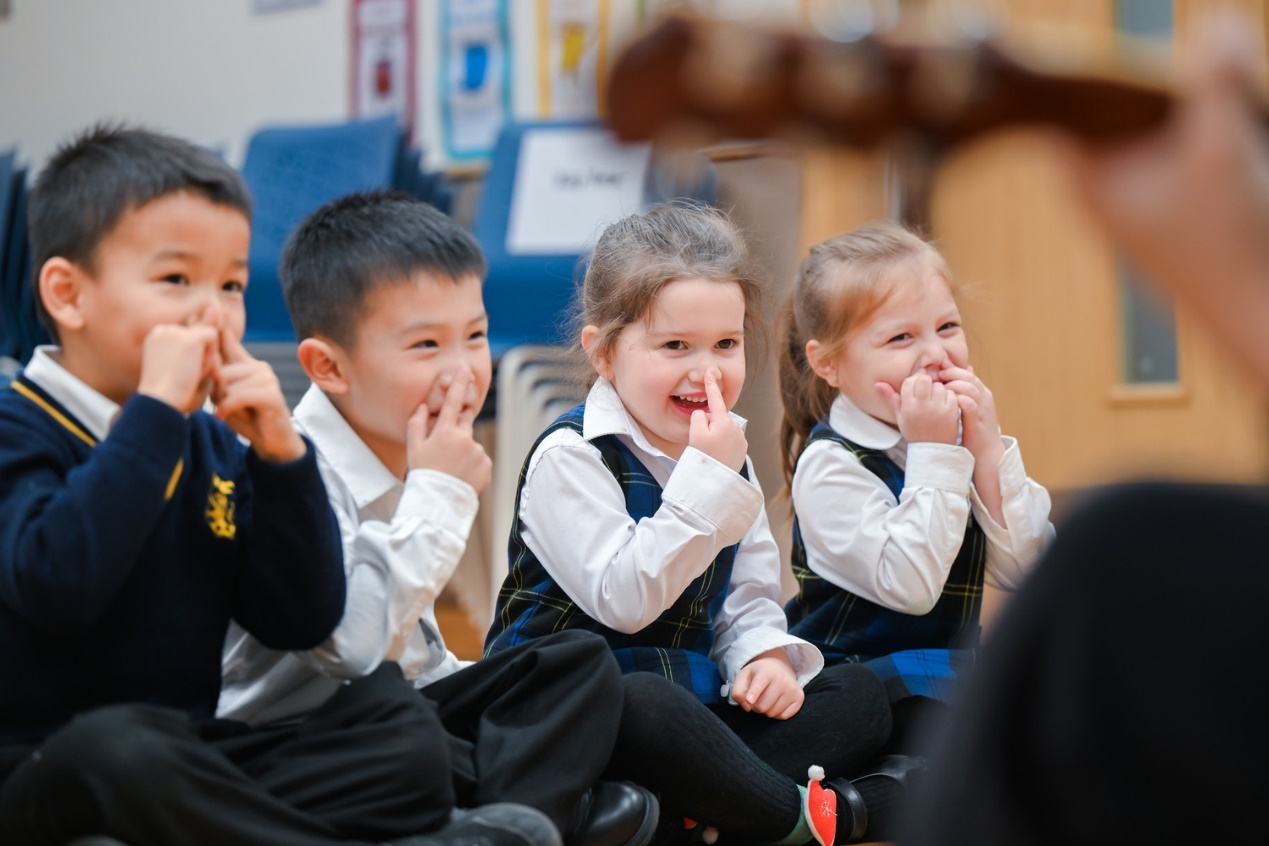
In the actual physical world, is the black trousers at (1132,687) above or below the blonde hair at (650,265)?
below

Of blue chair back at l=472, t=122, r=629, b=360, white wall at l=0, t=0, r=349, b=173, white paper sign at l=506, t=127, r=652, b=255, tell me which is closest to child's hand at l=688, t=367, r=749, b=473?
blue chair back at l=472, t=122, r=629, b=360

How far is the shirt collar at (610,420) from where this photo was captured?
1337 millimetres

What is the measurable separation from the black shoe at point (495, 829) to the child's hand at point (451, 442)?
0.27 meters

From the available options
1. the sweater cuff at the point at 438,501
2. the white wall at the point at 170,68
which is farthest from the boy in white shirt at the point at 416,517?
the white wall at the point at 170,68

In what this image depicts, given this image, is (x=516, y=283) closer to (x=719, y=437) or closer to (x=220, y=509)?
(x=719, y=437)

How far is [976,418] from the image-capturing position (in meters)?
1.46

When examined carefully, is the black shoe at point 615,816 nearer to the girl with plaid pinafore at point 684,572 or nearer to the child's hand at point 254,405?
the girl with plaid pinafore at point 684,572

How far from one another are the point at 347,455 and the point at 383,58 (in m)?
2.66

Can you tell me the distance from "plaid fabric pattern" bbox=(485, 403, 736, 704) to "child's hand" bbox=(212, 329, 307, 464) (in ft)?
1.30

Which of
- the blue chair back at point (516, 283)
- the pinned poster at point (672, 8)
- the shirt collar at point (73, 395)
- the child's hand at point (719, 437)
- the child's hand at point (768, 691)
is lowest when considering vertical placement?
the child's hand at point (768, 691)

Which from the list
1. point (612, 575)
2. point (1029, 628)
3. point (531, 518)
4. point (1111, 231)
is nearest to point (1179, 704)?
point (1029, 628)

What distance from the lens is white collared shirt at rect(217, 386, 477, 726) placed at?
3.47ft

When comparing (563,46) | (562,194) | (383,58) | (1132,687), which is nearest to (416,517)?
(1132,687)

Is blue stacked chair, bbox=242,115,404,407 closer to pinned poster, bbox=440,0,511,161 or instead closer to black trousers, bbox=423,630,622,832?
pinned poster, bbox=440,0,511,161
